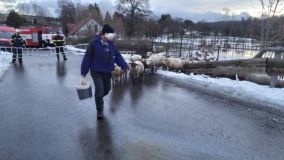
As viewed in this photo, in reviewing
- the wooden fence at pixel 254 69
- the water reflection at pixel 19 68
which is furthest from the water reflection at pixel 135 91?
the water reflection at pixel 19 68

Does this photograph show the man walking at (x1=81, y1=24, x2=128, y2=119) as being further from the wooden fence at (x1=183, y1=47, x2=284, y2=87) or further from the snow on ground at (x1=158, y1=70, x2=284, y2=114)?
the wooden fence at (x1=183, y1=47, x2=284, y2=87)

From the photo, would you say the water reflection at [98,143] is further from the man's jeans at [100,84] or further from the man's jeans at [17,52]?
the man's jeans at [17,52]

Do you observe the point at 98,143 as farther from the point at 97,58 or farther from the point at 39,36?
the point at 39,36

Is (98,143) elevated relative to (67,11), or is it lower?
lower

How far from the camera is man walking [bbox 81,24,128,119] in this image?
22.9ft

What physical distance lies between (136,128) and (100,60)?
1686 millimetres

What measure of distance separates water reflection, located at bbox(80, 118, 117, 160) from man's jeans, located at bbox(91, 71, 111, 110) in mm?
579

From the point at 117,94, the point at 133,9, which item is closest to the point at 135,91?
the point at 117,94

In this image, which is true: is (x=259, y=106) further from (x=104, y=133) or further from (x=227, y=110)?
(x=104, y=133)

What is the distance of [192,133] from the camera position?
638 centimetres

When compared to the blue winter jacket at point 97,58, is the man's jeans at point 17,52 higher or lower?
lower

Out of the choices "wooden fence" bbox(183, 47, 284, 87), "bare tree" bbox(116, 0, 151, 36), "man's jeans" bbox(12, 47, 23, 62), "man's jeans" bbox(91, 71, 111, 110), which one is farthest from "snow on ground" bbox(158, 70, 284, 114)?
"bare tree" bbox(116, 0, 151, 36)

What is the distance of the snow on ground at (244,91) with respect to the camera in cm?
870

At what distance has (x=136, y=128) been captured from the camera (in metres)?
6.59
